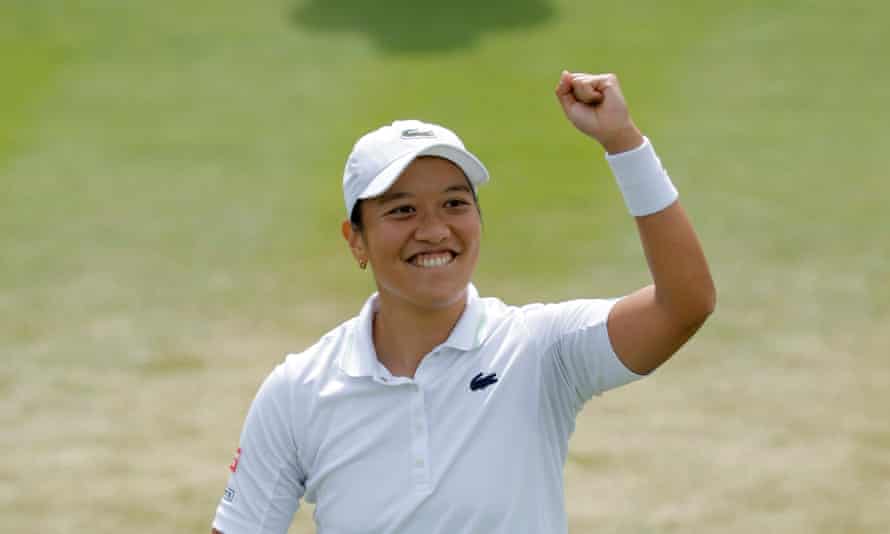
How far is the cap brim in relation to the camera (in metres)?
3.78

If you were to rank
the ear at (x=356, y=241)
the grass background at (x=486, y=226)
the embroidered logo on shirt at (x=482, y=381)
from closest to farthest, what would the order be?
the embroidered logo on shirt at (x=482, y=381), the ear at (x=356, y=241), the grass background at (x=486, y=226)

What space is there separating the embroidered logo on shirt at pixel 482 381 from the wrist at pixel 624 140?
0.63 meters

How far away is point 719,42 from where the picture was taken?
13.8 metres

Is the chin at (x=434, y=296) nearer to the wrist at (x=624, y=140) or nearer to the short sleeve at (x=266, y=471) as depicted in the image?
the short sleeve at (x=266, y=471)

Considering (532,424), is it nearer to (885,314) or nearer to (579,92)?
(579,92)

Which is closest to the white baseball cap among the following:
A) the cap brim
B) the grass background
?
the cap brim

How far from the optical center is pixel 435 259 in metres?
3.86

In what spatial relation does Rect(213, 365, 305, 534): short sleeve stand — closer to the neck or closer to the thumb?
the neck

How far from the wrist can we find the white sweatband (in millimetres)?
13

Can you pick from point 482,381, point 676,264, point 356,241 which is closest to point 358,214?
point 356,241

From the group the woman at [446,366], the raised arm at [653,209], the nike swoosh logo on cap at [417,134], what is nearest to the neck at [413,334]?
the woman at [446,366]

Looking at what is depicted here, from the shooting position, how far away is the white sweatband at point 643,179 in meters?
3.60

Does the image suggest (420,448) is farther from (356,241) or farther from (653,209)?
(653,209)

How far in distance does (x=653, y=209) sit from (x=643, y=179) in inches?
2.9
